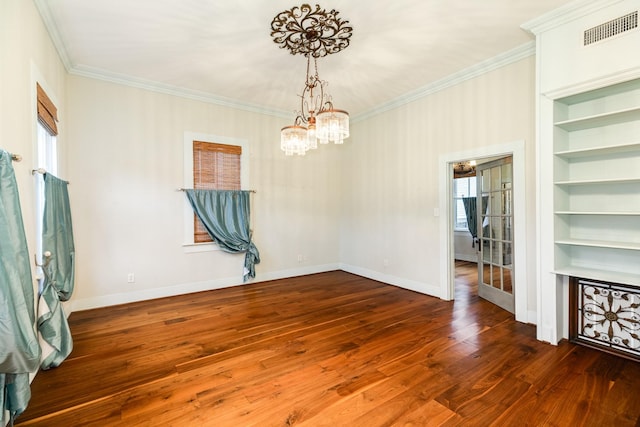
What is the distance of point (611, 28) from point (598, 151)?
0.98 metres

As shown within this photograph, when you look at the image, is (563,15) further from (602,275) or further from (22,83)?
(22,83)

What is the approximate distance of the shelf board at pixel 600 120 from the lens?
2.33 m

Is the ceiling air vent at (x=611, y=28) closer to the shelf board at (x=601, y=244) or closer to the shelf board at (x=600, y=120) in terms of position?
the shelf board at (x=600, y=120)

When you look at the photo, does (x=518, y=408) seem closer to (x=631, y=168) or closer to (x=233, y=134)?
(x=631, y=168)

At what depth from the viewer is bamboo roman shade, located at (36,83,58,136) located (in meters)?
2.45

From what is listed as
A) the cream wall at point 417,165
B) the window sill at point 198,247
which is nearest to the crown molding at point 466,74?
the cream wall at point 417,165

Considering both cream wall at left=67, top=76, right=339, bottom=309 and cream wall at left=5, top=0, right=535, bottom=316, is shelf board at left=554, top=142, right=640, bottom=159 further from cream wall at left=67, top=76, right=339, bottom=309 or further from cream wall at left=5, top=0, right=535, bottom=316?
cream wall at left=67, top=76, right=339, bottom=309

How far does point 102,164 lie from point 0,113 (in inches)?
87.8

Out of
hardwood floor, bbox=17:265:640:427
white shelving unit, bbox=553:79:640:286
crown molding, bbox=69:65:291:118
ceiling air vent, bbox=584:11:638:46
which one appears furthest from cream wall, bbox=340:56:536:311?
crown molding, bbox=69:65:291:118

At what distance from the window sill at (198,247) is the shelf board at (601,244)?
4.25 meters

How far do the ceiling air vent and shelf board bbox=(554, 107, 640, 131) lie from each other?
642 millimetres

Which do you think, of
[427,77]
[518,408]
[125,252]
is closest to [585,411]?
[518,408]

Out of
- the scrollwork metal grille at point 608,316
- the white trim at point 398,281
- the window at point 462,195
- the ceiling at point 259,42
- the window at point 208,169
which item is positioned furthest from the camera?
the window at point 462,195

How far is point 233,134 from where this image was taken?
471cm
